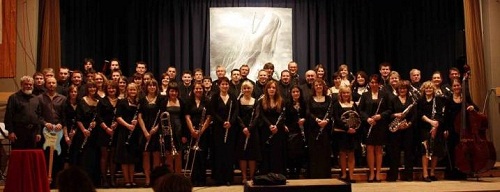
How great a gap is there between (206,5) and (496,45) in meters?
4.64

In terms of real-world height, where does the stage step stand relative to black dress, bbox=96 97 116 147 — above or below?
below

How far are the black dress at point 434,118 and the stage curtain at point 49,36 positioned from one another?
16.5ft

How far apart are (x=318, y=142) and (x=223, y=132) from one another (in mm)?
1107

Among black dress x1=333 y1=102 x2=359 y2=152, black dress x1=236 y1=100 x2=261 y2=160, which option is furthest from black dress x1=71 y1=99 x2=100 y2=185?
black dress x1=333 y1=102 x2=359 y2=152

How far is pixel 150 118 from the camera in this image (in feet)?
23.1

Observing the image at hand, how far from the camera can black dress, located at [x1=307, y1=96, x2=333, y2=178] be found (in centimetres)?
721

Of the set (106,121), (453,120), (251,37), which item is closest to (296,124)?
(453,120)

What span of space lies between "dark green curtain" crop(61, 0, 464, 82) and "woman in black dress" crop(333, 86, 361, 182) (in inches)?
132

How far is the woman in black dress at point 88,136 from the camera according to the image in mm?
7031

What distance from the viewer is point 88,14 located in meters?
9.99

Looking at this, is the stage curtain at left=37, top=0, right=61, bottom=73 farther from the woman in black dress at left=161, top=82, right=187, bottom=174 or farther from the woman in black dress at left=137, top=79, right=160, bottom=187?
the woman in black dress at left=161, top=82, right=187, bottom=174

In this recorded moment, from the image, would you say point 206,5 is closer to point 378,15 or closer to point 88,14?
point 88,14

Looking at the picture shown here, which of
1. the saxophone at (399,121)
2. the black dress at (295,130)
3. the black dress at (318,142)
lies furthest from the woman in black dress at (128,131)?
the saxophone at (399,121)

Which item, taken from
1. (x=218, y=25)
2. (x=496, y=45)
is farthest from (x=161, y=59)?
(x=496, y=45)
